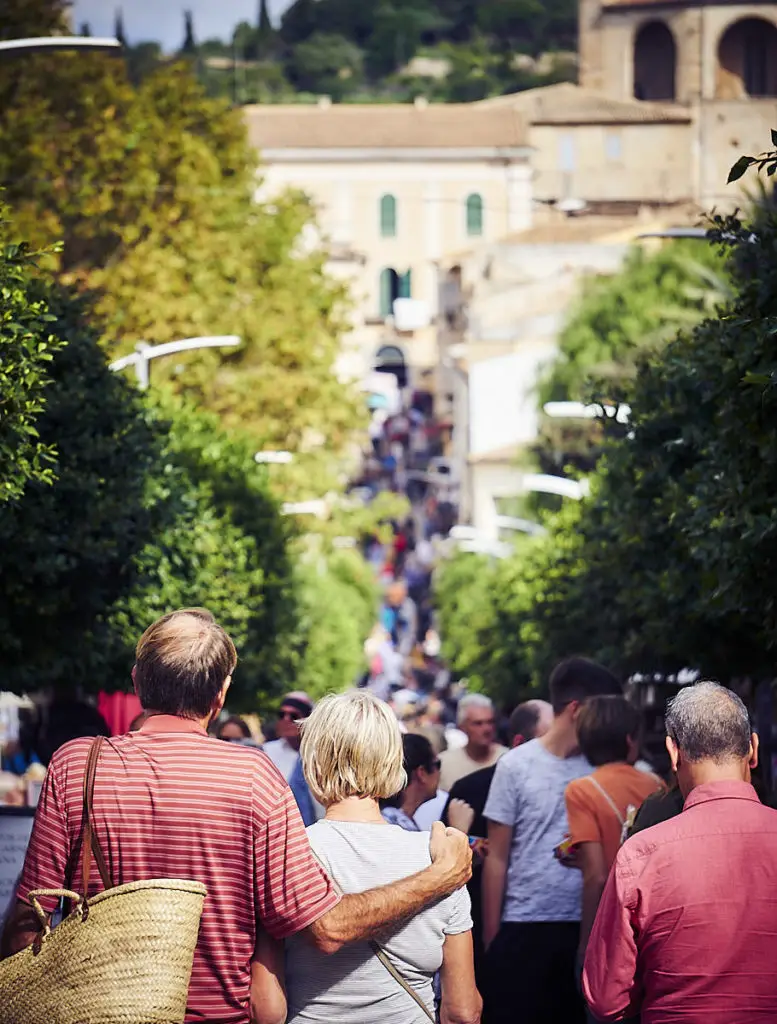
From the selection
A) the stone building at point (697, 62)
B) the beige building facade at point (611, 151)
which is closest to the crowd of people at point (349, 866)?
the stone building at point (697, 62)

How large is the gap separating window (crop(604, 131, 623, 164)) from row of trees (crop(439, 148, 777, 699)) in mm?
91236

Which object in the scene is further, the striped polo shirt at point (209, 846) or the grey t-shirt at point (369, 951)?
the grey t-shirt at point (369, 951)

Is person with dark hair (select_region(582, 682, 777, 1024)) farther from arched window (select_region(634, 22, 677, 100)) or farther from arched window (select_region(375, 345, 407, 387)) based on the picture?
arched window (select_region(634, 22, 677, 100))

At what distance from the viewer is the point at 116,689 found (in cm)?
2267

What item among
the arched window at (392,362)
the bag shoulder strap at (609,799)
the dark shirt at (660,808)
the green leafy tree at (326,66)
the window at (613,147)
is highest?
the dark shirt at (660,808)

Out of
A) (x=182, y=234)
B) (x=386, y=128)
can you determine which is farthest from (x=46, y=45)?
(x=386, y=128)

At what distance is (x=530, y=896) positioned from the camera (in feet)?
32.4

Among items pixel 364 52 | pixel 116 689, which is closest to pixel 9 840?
pixel 116 689

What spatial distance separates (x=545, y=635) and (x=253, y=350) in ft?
27.8

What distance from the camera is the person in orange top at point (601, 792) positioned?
942 centimetres

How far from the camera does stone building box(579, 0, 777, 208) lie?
128000mm

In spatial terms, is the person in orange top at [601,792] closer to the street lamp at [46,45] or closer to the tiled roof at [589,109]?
the street lamp at [46,45]

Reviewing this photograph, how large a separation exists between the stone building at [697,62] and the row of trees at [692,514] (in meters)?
92.4

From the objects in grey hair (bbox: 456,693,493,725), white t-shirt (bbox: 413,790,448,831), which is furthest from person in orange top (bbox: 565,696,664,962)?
grey hair (bbox: 456,693,493,725)
